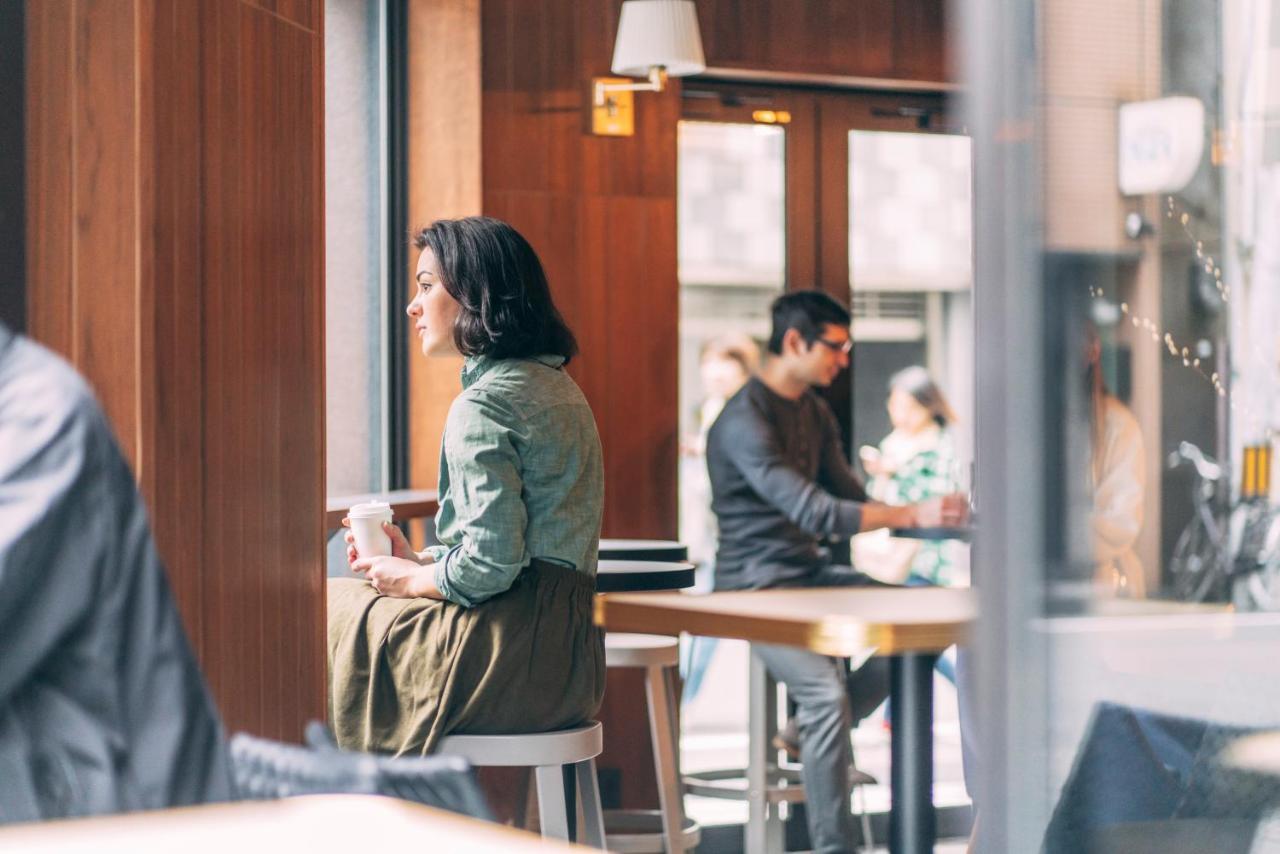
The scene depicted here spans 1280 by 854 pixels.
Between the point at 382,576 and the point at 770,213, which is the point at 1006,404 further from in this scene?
the point at 770,213

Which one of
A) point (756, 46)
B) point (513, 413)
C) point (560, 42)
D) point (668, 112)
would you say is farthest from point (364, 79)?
point (513, 413)

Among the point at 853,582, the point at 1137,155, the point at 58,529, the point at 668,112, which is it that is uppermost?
the point at 668,112

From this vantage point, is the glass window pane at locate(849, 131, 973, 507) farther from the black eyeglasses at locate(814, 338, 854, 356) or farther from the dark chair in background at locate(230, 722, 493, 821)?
the dark chair in background at locate(230, 722, 493, 821)

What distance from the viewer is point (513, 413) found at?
2.78m

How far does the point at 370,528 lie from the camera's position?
112 inches

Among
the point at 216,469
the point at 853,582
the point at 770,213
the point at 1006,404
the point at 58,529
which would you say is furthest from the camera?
the point at 770,213

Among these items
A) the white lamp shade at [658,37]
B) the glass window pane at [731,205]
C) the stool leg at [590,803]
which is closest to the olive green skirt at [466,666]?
the stool leg at [590,803]

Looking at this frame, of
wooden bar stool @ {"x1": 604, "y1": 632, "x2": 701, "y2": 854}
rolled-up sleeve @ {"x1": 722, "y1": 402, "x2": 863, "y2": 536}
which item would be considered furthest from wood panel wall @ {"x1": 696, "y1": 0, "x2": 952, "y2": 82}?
wooden bar stool @ {"x1": 604, "y1": 632, "x2": 701, "y2": 854}

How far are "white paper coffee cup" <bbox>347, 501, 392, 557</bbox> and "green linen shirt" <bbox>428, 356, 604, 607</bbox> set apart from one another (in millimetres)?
95

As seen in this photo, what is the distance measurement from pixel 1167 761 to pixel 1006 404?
45cm

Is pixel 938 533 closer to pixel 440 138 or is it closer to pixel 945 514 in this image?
pixel 945 514

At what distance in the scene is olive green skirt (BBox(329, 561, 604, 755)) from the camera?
2750 mm

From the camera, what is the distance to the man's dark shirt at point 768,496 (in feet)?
14.2

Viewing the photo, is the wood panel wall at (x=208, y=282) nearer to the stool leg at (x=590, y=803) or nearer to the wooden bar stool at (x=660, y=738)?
the stool leg at (x=590, y=803)
